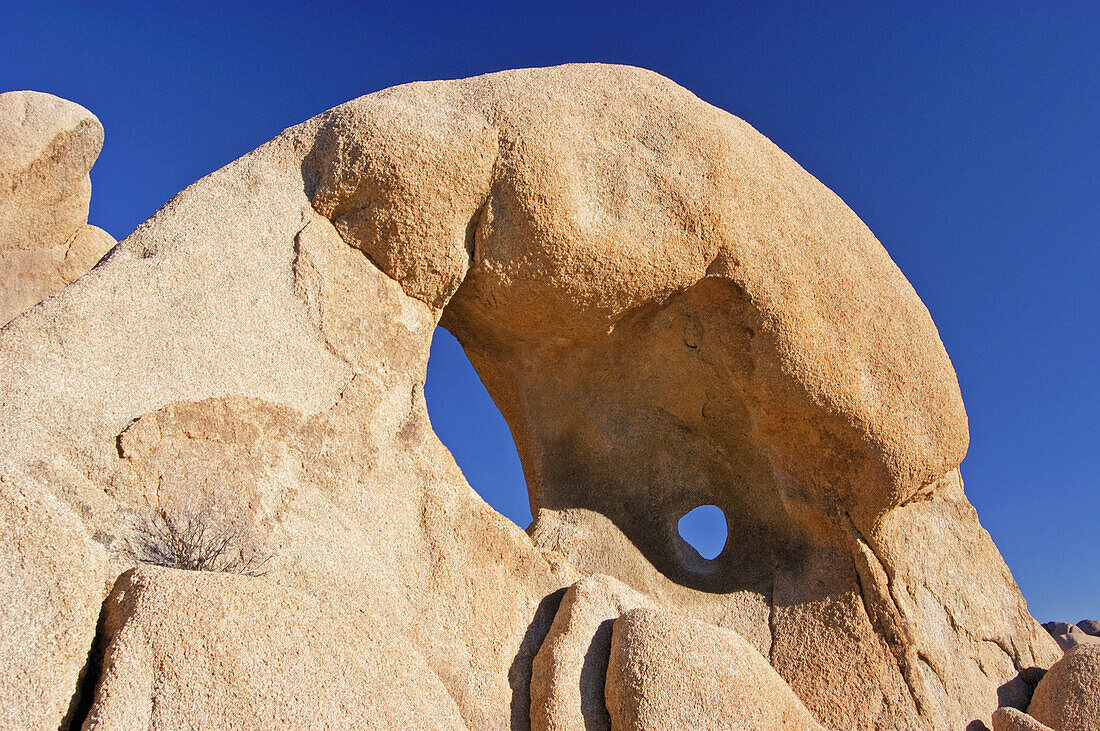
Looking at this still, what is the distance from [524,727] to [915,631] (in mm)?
2395

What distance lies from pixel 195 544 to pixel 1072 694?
395 centimetres

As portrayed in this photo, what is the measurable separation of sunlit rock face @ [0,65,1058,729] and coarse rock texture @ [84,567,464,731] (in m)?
0.02

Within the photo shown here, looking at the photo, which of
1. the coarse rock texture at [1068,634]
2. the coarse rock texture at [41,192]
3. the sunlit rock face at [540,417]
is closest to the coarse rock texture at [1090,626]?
the coarse rock texture at [1068,634]

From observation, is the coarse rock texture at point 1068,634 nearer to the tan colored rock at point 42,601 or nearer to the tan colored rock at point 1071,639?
the tan colored rock at point 1071,639

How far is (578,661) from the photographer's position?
339cm

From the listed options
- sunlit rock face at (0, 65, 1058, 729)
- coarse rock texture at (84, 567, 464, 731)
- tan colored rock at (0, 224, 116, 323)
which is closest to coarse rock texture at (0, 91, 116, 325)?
tan colored rock at (0, 224, 116, 323)

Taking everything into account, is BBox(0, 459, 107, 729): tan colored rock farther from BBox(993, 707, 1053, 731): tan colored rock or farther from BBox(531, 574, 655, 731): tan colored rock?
BBox(993, 707, 1053, 731): tan colored rock

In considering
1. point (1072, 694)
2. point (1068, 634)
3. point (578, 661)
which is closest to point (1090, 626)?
point (1068, 634)

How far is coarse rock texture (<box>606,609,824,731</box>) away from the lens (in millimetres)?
3184

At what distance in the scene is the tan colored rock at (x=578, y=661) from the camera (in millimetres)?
3229

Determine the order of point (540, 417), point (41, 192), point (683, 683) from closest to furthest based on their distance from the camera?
1. point (683, 683)
2. point (540, 417)
3. point (41, 192)

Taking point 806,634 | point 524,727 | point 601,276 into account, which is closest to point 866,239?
point 601,276

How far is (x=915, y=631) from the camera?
4.71 m

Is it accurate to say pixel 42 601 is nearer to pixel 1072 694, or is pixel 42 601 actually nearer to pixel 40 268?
pixel 1072 694
